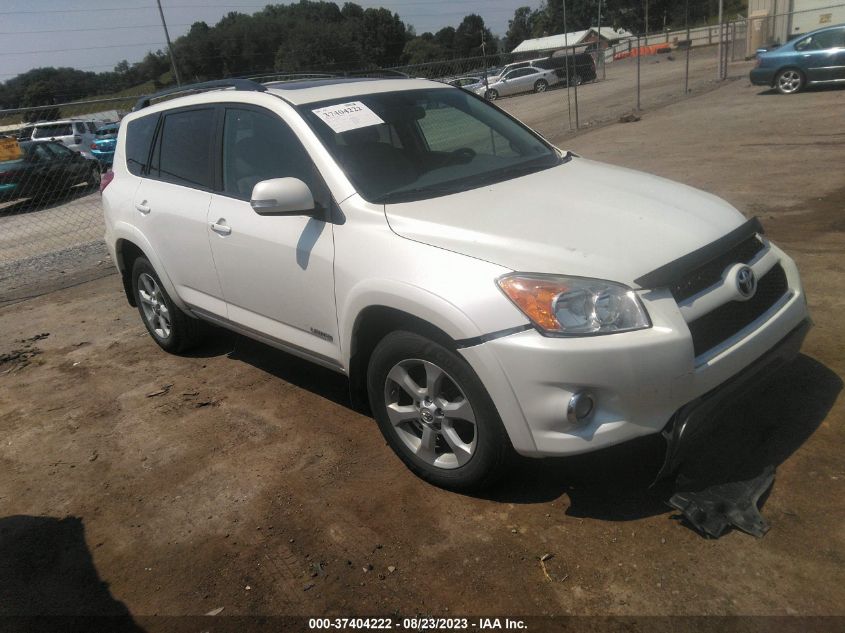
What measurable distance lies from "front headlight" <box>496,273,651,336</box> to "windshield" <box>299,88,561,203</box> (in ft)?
3.20

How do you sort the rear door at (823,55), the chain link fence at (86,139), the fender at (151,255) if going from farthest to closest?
the rear door at (823,55) < the chain link fence at (86,139) < the fender at (151,255)

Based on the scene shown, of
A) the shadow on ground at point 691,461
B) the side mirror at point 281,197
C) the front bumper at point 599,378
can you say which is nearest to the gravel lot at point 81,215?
the side mirror at point 281,197

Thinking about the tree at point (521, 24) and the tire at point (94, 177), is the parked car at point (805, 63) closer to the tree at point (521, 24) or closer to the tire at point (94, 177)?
the tire at point (94, 177)

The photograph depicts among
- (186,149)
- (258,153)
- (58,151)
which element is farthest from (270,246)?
(58,151)

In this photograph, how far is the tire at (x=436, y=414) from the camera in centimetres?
293

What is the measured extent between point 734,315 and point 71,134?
2484cm

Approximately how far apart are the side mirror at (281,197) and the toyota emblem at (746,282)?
6.36 feet

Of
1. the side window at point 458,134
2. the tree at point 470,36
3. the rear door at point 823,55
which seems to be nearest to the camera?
the side window at point 458,134

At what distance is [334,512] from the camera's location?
10.7ft

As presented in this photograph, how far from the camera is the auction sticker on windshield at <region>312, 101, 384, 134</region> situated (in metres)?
3.76

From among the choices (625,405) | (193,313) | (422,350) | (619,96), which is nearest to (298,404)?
(193,313)

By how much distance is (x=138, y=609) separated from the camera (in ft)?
9.27

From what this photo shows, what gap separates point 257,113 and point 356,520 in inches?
90.6

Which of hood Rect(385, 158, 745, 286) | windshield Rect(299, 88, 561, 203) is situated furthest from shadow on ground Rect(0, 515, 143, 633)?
windshield Rect(299, 88, 561, 203)
